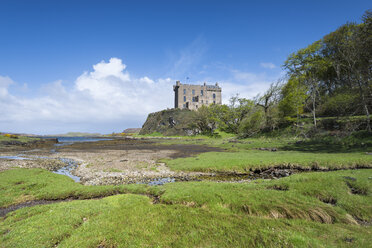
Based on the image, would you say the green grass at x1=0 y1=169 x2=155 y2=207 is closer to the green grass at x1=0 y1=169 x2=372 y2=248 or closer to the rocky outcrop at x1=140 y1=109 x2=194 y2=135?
the green grass at x1=0 y1=169 x2=372 y2=248

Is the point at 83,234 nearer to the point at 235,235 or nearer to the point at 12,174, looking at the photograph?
the point at 235,235

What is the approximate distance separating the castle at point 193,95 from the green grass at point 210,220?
363ft

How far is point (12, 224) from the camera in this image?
730 centimetres

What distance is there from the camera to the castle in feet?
396

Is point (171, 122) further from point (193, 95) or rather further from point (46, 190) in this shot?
point (46, 190)

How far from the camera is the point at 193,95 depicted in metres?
122

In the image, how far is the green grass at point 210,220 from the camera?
600cm

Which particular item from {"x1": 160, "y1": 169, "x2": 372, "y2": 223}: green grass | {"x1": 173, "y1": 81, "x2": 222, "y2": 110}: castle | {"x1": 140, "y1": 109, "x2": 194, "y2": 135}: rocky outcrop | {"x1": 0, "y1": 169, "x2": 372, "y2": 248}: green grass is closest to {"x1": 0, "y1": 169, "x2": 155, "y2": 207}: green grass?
{"x1": 0, "y1": 169, "x2": 372, "y2": 248}: green grass

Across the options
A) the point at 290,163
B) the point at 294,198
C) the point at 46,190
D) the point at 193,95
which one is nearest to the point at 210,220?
the point at 294,198

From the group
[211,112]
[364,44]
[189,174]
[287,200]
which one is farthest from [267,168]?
[211,112]

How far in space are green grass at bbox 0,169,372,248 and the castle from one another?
111 meters

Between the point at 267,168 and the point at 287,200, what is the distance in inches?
415

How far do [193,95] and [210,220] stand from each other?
11796cm

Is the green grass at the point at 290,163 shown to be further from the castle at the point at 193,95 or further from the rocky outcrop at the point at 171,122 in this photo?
the castle at the point at 193,95
